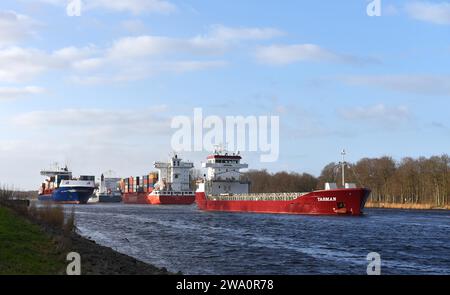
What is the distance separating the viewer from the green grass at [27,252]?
18453mm

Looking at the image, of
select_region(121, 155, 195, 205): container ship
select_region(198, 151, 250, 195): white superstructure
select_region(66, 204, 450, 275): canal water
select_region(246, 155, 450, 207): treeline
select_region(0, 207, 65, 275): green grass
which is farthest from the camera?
select_region(121, 155, 195, 205): container ship

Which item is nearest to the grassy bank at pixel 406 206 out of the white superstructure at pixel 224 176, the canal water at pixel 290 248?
the white superstructure at pixel 224 176

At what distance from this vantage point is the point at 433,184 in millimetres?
115312

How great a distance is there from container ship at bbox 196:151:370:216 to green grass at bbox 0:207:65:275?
150 feet

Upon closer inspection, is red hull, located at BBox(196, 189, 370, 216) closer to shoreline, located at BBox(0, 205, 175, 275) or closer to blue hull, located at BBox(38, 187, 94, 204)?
shoreline, located at BBox(0, 205, 175, 275)

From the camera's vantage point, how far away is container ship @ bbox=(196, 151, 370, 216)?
68875 millimetres

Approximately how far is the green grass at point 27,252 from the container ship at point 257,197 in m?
45.7

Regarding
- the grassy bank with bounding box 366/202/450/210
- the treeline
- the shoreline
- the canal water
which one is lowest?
the grassy bank with bounding box 366/202/450/210

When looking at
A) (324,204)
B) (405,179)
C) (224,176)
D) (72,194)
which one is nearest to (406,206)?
(405,179)

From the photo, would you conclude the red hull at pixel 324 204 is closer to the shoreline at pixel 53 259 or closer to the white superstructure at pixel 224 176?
the white superstructure at pixel 224 176

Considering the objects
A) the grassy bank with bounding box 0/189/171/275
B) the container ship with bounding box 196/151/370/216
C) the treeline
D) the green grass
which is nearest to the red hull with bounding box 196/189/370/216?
the container ship with bounding box 196/151/370/216

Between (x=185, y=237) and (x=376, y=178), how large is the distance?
97839 millimetres

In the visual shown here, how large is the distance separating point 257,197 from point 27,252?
226 feet
